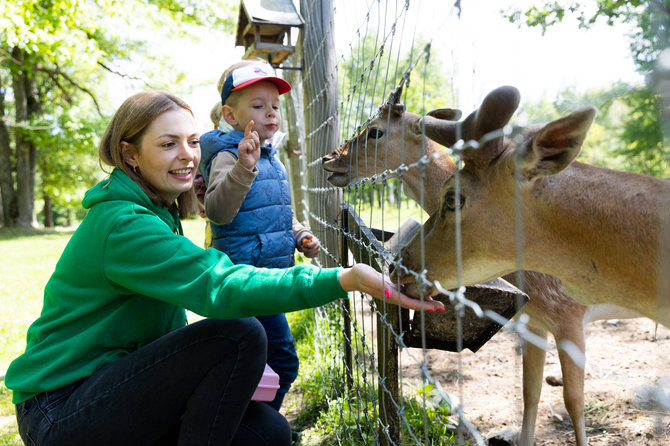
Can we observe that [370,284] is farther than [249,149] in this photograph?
No

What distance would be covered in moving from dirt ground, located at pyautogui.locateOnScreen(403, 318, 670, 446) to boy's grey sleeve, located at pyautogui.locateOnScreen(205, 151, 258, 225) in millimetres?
1573

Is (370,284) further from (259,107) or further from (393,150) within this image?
(393,150)

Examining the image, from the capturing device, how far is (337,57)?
422 cm

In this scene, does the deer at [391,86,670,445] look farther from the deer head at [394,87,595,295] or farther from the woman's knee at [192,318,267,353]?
the woman's knee at [192,318,267,353]

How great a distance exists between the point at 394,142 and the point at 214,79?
18808 millimetres

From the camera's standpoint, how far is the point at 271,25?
17.3ft

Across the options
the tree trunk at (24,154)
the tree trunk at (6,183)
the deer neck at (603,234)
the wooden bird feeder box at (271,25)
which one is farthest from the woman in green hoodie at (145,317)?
the tree trunk at (6,183)

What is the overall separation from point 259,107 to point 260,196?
534 mm

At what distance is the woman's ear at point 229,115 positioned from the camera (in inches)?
129

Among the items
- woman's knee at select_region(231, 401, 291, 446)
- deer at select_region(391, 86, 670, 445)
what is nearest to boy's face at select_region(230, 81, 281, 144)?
deer at select_region(391, 86, 670, 445)

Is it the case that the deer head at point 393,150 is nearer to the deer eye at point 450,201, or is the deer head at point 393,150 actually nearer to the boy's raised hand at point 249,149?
the boy's raised hand at point 249,149

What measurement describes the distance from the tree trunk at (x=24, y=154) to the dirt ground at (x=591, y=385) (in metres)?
21.0

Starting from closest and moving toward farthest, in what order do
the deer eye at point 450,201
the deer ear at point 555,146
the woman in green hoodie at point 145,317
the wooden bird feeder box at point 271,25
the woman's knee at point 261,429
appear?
the deer ear at point 555,146 < the woman in green hoodie at point 145,317 < the deer eye at point 450,201 < the woman's knee at point 261,429 < the wooden bird feeder box at point 271,25

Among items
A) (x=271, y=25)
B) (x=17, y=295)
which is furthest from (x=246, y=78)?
(x=17, y=295)
